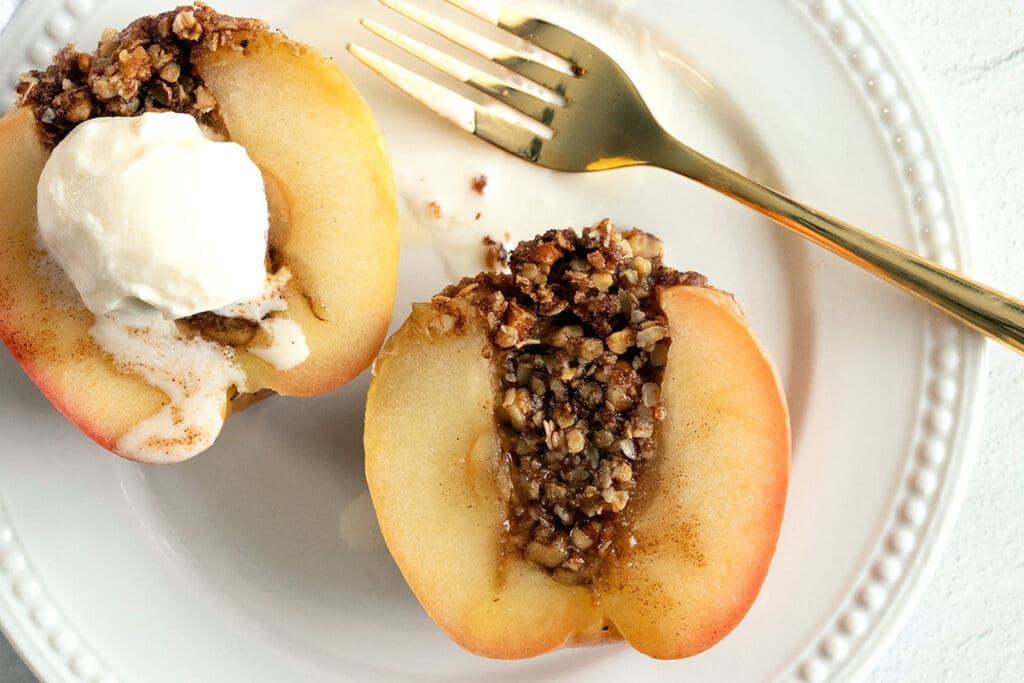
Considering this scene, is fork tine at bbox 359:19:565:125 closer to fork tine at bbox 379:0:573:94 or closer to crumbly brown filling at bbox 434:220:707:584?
fork tine at bbox 379:0:573:94

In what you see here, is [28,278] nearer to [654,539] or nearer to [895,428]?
[654,539]

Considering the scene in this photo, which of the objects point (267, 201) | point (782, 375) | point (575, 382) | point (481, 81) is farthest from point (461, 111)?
point (782, 375)

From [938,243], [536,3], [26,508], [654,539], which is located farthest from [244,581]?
[938,243]

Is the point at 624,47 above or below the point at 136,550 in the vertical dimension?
above

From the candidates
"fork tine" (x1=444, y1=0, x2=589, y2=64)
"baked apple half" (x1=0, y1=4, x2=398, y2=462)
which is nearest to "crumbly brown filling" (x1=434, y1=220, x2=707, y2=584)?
"baked apple half" (x1=0, y1=4, x2=398, y2=462)

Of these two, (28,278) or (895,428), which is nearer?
(28,278)

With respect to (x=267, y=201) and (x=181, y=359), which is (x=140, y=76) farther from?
(x=181, y=359)
